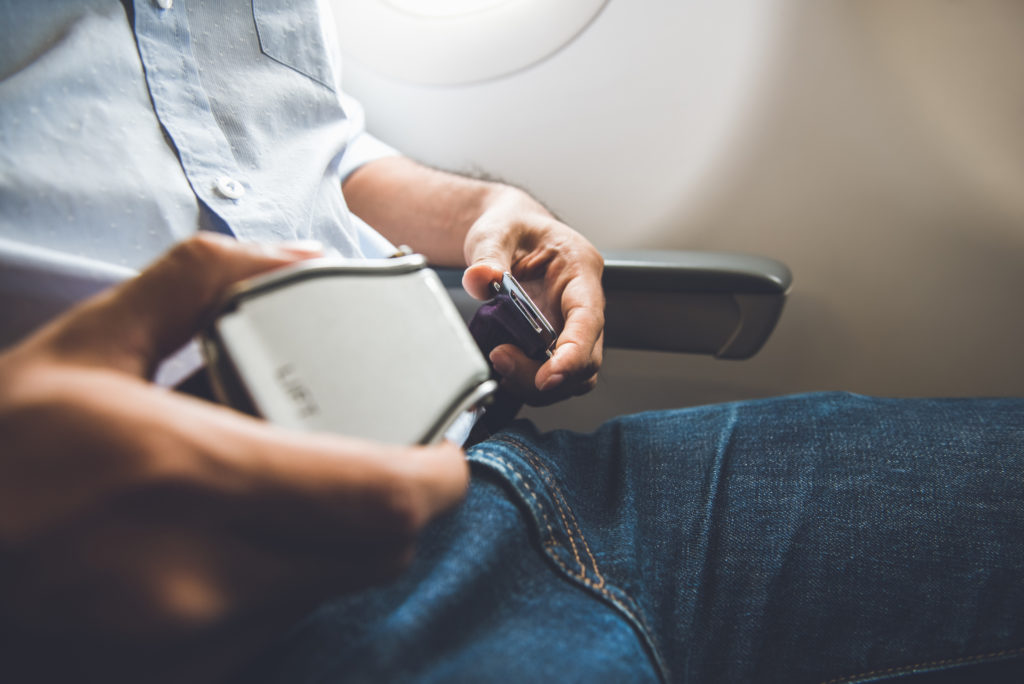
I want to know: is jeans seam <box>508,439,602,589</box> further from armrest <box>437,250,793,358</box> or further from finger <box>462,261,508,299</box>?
armrest <box>437,250,793,358</box>

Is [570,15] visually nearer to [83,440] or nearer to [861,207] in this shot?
[861,207]

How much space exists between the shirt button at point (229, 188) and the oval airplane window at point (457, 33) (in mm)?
492

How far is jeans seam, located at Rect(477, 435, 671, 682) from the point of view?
397 mm

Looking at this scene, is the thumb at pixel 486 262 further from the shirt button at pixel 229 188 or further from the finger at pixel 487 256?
the shirt button at pixel 229 188

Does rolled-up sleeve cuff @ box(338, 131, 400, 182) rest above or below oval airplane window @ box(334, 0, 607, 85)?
below

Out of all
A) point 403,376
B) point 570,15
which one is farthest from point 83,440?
point 570,15

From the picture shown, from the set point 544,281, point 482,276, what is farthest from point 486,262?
point 544,281

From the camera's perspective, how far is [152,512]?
214 millimetres

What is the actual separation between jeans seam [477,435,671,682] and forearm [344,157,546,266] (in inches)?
13.9

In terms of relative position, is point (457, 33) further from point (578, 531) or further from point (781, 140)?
point (578, 531)

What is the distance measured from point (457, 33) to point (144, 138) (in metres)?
0.54

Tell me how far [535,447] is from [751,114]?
696 mm

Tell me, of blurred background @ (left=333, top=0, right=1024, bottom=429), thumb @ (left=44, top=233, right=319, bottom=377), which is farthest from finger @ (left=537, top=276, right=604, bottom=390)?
blurred background @ (left=333, top=0, right=1024, bottom=429)

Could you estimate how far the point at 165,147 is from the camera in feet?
1.52
